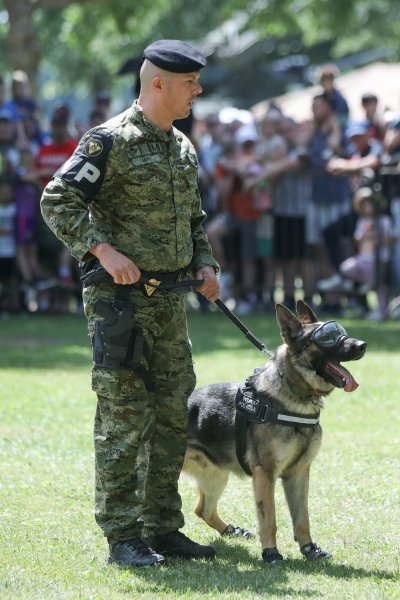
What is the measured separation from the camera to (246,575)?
5.00 metres

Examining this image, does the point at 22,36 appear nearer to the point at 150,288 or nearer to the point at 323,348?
the point at 150,288

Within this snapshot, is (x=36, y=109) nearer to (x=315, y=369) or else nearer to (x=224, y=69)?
(x=315, y=369)

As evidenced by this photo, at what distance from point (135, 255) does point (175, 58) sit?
88 centimetres

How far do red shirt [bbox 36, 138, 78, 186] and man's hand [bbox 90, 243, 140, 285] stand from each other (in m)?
9.98

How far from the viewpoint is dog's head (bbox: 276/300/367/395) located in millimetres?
5066

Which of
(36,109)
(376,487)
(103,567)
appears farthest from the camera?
(36,109)

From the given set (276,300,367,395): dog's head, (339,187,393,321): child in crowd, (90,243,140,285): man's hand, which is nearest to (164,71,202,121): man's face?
(90,243,140,285): man's hand

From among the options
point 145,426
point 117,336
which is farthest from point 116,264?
point 145,426

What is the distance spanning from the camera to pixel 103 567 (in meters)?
5.07

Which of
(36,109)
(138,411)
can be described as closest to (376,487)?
(138,411)

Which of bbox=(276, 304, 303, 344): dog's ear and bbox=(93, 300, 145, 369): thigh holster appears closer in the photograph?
bbox=(93, 300, 145, 369): thigh holster

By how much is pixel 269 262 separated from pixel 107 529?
10003 millimetres

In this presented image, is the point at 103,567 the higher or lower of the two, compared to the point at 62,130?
lower

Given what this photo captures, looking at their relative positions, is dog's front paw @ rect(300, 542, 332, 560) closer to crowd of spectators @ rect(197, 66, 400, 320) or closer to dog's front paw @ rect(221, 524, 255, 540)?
dog's front paw @ rect(221, 524, 255, 540)
